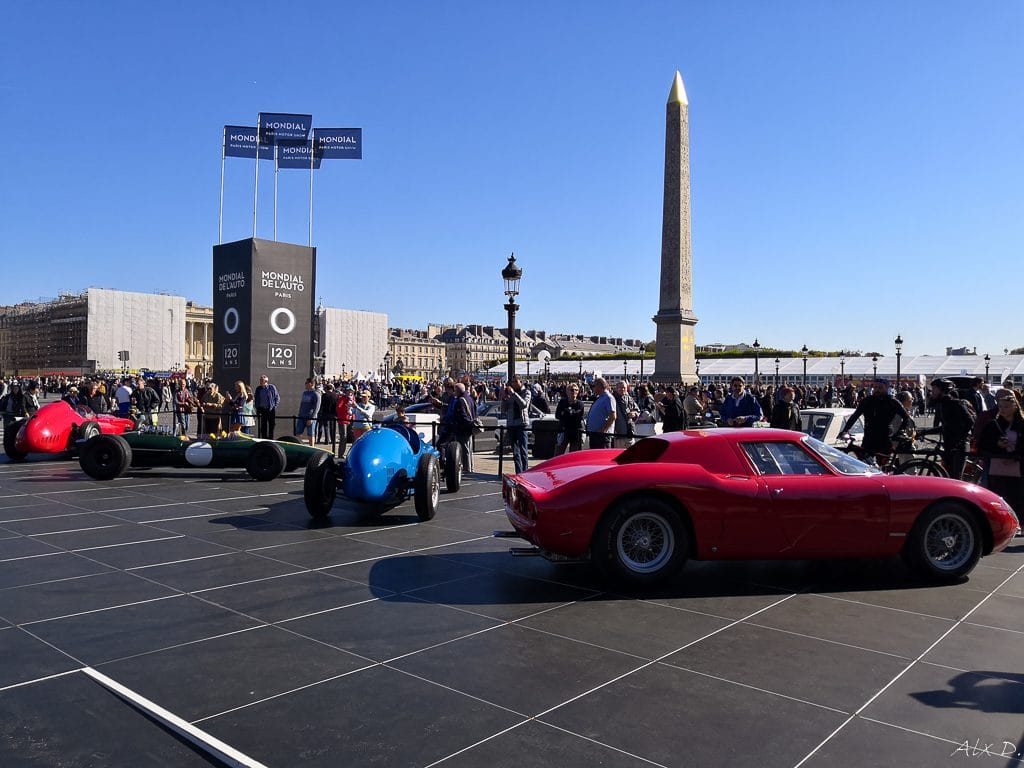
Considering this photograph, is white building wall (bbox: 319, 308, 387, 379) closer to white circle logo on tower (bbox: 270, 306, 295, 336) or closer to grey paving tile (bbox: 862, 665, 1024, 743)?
white circle logo on tower (bbox: 270, 306, 295, 336)

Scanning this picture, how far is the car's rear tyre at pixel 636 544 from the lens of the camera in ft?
20.5

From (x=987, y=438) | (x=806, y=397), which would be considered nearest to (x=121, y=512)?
(x=987, y=438)

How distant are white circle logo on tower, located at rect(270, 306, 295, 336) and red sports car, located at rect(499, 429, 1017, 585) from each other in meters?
13.4

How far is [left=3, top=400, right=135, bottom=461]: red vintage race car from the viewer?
15133mm

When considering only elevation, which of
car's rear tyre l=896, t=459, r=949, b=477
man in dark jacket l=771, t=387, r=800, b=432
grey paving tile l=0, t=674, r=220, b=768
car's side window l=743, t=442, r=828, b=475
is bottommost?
grey paving tile l=0, t=674, r=220, b=768

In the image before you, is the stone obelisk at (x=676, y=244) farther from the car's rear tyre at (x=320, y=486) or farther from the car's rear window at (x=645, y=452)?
the car's rear window at (x=645, y=452)

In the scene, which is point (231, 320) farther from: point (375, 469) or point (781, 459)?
point (781, 459)

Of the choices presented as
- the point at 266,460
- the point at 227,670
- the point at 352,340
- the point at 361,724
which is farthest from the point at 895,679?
the point at 352,340

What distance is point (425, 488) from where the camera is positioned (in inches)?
366

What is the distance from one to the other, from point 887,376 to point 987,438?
47.6 metres

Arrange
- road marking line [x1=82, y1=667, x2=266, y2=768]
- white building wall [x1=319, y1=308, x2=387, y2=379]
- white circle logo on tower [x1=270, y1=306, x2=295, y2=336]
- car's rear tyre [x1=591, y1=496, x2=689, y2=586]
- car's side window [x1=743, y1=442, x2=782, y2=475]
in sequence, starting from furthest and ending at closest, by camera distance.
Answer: white building wall [x1=319, y1=308, x2=387, y2=379] < white circle logo on tower [x1=270, y1=306, x2=295, y2=336] < car's side window [x1=743, y1=442, x2=782, y2=475] < car's rear tyre [x1=591, y1=496, x2=689, y2=586] < road marking line [x1=82, y1=667, x2=266, y2=768]

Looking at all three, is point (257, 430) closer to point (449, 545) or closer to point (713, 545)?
point (449, 545)

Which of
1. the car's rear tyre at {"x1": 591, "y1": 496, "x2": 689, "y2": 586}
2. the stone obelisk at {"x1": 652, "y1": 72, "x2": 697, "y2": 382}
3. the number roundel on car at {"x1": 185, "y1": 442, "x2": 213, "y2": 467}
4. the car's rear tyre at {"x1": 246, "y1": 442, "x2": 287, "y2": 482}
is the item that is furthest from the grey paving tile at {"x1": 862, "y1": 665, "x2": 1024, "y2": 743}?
the stone obelisk at {"x1": 652, "y1": 72, "x2": 697, "y2": 382}

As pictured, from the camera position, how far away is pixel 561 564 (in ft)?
23.6
